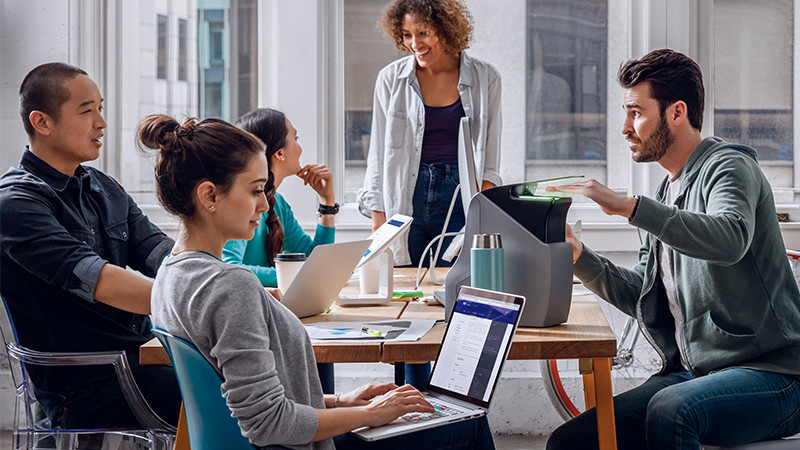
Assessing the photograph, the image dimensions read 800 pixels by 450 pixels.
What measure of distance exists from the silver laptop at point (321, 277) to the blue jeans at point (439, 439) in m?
0.36

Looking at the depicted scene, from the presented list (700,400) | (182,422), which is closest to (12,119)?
(182,422)

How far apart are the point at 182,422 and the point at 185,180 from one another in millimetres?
484

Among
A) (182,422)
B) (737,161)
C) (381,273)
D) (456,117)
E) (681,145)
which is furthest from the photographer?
(456,117)

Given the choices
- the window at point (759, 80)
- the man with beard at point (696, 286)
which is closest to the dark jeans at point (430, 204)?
the man with beard at point (696, 286)

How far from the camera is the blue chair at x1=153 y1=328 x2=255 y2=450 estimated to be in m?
1.17

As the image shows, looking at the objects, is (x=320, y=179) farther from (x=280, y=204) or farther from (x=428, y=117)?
(x=428, y=117)

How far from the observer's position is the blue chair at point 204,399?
1167 millimetres

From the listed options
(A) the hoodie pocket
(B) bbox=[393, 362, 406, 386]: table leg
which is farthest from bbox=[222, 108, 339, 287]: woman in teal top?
(A) the hoodie pocket

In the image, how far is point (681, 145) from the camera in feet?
6.07

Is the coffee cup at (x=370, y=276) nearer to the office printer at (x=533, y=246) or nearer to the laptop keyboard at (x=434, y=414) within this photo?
the office printer at (x=533, y=246)

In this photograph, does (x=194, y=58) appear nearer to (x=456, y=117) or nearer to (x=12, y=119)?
(x=12, y=119)

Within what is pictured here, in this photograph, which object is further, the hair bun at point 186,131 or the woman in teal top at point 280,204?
the woman in teal top at point 280,204

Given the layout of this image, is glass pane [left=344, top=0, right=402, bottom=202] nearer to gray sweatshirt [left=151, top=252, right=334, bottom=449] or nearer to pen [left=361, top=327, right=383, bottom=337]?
pen [left=361, top=327, right=383, bottom=337]

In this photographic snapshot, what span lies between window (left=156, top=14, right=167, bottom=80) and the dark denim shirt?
5.67 ft
